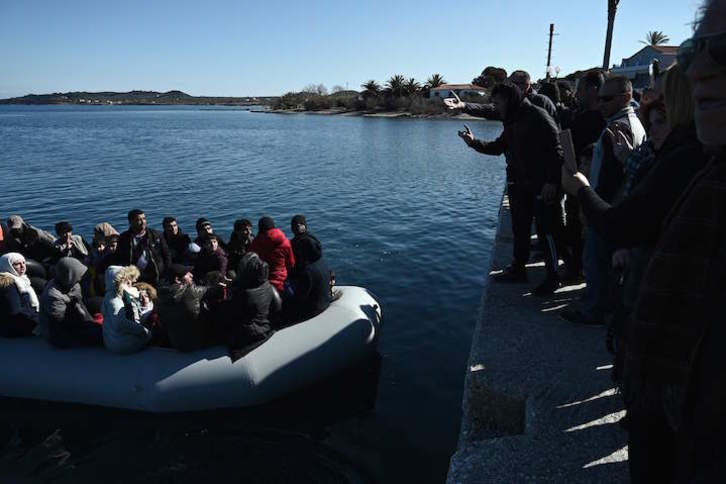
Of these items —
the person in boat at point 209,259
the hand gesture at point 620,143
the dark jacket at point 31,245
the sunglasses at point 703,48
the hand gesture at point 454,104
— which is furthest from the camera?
the dark jacket at point 31,245

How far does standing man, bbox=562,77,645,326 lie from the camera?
403 cm

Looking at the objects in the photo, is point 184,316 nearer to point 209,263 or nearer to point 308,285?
point 308,285

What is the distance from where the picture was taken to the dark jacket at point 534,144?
16.1 ft

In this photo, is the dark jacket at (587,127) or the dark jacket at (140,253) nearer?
the dark jacket at (587,127)

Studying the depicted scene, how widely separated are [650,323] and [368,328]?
16.0ft

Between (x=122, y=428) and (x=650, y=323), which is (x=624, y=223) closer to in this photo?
(x=650, y=323)

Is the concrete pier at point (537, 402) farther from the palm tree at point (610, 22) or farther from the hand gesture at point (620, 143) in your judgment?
the palm tree at point (610, 22)

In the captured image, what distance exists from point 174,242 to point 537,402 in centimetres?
617

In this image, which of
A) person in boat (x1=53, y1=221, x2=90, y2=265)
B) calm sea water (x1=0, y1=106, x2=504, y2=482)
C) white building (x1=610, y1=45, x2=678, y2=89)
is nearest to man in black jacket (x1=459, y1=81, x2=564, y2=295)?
calm sea water (x1=0, y1=106, x2=504, y2=482)

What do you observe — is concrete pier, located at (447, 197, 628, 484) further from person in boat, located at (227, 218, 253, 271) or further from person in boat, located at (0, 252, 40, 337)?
person in boat, located at (0, 252, 40, 337)

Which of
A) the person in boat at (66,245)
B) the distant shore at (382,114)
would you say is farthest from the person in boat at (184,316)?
the distant shore at (382,114)

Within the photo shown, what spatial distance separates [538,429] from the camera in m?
3.19

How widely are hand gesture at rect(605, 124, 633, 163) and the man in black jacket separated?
0.82 m

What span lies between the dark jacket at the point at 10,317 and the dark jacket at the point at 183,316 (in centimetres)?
189
